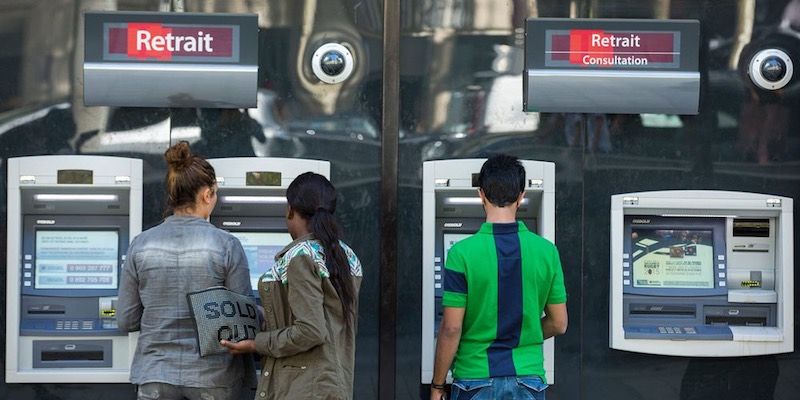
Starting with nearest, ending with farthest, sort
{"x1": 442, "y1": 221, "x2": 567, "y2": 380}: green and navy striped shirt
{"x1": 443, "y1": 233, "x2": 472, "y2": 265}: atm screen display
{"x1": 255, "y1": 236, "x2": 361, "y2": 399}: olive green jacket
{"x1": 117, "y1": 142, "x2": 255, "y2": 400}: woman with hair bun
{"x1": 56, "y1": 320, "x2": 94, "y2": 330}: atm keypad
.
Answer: {"x1": 255, "y1": 236, "x2": 361, "y2": 399}: olive green jacket
{"x1": 442, "y1": 221, "x2": 567, "y2": 380}: green and navy striped shirt
{"x1": 117, "y1": 142, "x2": 255, "y2": 400}: woman with hair bun
{"x1": 56, "y1": 320, "x2": 94, "y2": 330}: atm keypad
{"x1": 443, "y1": 233, "x2": 472, "y2": 265}: atm screen display

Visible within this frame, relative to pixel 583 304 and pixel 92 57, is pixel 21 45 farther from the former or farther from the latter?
pixel 583 304

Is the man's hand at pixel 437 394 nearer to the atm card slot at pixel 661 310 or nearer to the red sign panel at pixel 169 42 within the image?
the atm card slot at pixel 661 310

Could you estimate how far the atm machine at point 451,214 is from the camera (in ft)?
16.0

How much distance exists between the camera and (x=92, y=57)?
4.96 meters

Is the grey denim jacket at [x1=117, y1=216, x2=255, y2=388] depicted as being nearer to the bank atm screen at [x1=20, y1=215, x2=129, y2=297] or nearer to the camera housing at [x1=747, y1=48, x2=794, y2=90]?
the bank atm screen at [x1=20, y1=215, x2=129, y2=297]

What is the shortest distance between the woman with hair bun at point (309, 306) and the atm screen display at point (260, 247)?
125 cm

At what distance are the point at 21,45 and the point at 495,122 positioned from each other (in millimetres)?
2394

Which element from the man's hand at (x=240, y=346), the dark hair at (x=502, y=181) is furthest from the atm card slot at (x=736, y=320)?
the man's hand at (x=240, y=346)

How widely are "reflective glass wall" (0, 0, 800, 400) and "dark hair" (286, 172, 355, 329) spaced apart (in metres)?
1.49

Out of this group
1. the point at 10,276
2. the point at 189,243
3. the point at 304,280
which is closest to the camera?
the point at 304,280

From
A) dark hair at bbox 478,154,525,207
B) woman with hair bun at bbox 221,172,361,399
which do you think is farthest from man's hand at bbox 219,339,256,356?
dark hair at bbox 478,154,525,207

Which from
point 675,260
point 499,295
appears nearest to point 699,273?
point 675,260

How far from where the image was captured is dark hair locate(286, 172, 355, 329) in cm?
350

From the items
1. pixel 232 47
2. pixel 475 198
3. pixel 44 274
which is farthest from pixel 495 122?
pixel 44 274
